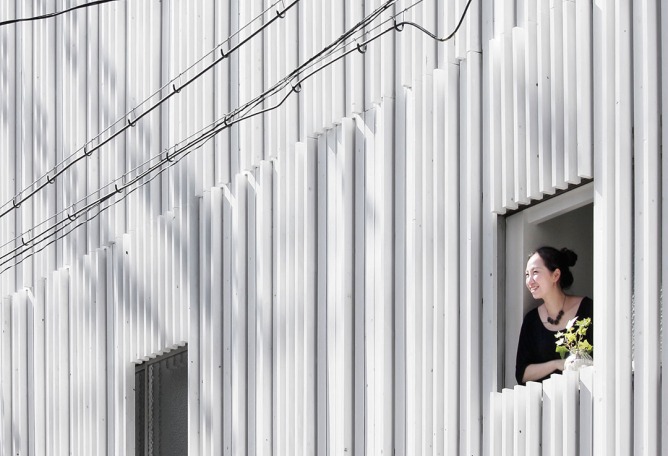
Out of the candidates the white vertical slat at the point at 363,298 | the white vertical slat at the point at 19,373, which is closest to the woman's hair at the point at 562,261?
the white vertical slat at the point at 363,298

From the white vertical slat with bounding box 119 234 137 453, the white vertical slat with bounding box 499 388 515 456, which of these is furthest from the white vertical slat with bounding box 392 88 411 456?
the white vertical slat with bounding box 119 234 137 453

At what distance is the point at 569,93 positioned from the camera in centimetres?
1038

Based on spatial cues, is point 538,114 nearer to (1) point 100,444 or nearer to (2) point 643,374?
(2) point 643,374

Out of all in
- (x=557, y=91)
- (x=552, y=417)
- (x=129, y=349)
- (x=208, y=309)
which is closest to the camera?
(x=552, y=417)

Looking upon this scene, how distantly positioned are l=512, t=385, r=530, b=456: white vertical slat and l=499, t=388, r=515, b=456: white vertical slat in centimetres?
4

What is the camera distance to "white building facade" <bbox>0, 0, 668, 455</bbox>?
10109 millimetres

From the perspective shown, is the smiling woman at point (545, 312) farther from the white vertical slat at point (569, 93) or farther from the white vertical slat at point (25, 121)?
the white vertical slat at point (25, 121)

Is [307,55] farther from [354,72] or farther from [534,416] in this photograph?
[534,416]

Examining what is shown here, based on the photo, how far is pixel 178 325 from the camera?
14.2 metres

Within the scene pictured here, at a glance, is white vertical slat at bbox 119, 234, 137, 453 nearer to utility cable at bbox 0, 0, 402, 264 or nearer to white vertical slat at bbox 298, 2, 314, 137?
utility cable at bbox 0, 0, 402, 264

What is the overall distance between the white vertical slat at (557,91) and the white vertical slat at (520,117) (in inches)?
9.7

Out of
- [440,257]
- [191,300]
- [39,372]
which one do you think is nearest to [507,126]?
[440,257]

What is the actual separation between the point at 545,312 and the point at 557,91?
1326 millimetres

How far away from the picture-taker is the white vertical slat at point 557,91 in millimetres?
10414
